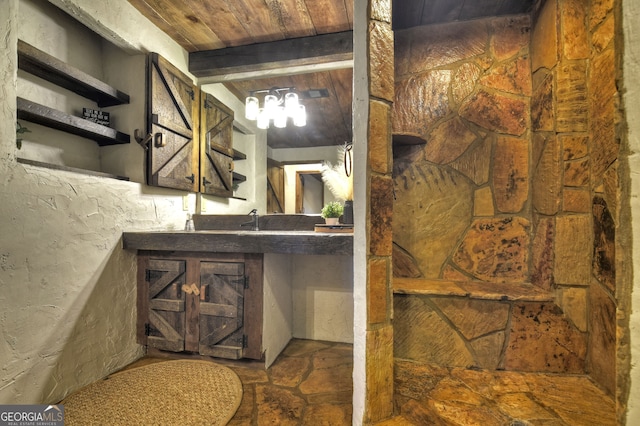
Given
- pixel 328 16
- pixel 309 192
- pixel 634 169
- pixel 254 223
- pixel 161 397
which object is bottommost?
pixel 161 397

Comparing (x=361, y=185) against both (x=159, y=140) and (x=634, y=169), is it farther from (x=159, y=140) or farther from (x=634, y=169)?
(x=159, y=140)

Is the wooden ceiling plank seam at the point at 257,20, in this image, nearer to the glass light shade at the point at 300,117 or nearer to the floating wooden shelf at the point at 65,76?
the glass light shade at the point at 300,117

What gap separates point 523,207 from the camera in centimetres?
149

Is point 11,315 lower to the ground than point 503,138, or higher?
lower

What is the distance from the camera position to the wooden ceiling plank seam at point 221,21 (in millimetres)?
1577

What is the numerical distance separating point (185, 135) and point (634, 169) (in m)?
2.30

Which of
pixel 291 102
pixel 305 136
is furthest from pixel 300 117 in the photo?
pixel 305 136

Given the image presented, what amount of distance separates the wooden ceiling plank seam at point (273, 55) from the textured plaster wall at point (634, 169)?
4.67 ft

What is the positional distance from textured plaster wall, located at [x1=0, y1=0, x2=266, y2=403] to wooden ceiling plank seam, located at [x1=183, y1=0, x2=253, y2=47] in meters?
0.38

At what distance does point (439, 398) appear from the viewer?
1.15 metres

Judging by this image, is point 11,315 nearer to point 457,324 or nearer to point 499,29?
point 457,324

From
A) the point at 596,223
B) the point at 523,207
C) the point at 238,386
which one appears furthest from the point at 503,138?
the point at 238,386

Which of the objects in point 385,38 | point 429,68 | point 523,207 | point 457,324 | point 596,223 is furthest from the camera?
point 429,68

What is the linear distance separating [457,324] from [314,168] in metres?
1.55
